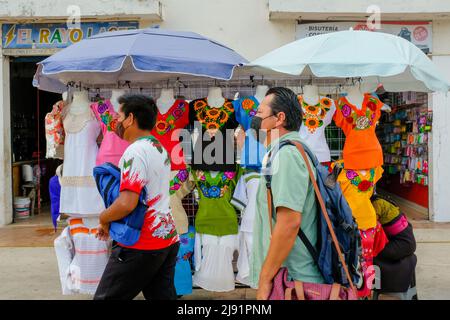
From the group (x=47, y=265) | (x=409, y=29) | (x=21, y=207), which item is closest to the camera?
(x=47, y=265)

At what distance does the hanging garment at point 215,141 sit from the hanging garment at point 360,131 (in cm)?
94

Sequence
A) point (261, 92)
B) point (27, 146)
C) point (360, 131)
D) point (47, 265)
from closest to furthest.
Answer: point (360, 131) < point (261, 92) < point (47, 265) < point (27, 146)

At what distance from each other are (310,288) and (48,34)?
6.99 meters

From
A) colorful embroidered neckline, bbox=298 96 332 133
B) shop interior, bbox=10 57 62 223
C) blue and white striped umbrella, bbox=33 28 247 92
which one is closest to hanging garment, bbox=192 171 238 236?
colorful embroidered neckline, bbox=298 96 332 133

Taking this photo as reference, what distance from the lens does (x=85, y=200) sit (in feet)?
15.1

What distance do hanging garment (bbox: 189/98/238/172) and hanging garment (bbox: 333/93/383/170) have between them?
0.94m

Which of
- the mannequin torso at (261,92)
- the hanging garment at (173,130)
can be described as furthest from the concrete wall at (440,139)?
the hanging garment at (173,130)

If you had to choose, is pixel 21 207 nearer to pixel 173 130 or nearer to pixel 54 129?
pixel 54 129

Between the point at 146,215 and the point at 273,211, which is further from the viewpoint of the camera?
the point at 146,215

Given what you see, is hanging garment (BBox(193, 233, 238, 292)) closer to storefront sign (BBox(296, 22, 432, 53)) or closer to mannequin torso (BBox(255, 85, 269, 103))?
mannequin torso (BBox(255, 85, 269, 103))

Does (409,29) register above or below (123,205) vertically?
above

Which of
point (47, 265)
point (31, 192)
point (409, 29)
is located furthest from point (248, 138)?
point (31, 192)

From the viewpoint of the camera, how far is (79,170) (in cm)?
462

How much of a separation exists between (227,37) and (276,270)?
20.6ft
